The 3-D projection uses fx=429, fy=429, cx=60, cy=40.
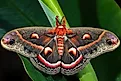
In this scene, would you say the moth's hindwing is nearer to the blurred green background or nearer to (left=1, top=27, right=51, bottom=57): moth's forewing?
(left=1, top=27, right=51, bottom=57): moth's forewing

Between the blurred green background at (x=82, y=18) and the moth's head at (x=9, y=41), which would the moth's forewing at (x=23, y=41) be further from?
the blurred green background at (x=82, y=18)

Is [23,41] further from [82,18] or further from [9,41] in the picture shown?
[82,18]

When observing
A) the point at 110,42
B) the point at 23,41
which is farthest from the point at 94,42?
the point at 23,41

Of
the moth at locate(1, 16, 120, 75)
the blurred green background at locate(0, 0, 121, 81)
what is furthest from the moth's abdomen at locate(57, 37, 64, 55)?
the blurred green background at locate(0, 0, 121, 81)

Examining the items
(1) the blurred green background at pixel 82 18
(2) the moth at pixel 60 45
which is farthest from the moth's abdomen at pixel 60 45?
(1) the blurred green background at pixel 82 18

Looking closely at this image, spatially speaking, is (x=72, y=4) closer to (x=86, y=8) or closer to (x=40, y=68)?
(x=86, y=8)

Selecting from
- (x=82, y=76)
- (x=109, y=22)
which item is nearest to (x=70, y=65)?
(x=82, y=76)

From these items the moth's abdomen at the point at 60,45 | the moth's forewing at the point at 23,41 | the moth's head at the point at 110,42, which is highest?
the moth's forewing at the point at 23,41
